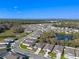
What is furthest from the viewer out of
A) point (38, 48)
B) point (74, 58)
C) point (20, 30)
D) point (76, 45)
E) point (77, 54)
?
point (20, 30)

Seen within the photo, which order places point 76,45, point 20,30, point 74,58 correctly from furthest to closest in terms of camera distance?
point 20,30, point 76,45, point 74,58

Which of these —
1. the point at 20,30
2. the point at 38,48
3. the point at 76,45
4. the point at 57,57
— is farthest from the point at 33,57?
the point at 20,30

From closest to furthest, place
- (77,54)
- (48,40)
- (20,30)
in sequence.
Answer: (77,54) → (48,40) → (20,30)

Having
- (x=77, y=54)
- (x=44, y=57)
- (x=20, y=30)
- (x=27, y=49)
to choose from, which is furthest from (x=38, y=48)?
(x=20, y=30)

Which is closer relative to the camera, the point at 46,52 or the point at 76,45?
the point at 46,52

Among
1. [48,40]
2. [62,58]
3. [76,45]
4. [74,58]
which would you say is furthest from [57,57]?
[48,40]

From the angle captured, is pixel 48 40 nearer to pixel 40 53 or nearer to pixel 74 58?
pixel 40 53

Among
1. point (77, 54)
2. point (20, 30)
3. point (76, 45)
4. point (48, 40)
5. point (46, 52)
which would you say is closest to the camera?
point (77, 54)

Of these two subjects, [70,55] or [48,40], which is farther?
[48,40]

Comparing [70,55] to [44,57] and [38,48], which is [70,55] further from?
[38,48]
